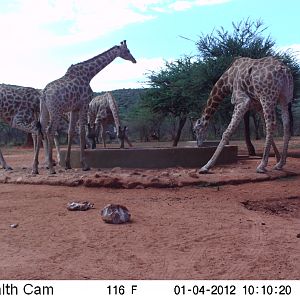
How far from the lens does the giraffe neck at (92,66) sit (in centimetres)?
1081

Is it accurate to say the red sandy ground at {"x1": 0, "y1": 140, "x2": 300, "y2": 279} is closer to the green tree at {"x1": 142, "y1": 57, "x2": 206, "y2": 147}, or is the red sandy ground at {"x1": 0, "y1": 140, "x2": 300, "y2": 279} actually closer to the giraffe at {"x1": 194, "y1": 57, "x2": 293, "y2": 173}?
the giraffe at {"x1": 194, "y1": 57, "x2": 293, "y2": 173}

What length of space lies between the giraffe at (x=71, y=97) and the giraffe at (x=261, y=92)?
9.25 ft

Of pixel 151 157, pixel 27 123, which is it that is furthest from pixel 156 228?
pixel 27 123

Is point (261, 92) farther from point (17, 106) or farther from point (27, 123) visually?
point (17, 106)

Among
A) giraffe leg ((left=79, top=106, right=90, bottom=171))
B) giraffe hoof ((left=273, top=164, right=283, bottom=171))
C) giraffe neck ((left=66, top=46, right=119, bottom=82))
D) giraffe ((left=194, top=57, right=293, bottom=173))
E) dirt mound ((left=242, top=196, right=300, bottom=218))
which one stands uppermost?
giraffe neck ((left=66, top=46, right=119, bottom=82))

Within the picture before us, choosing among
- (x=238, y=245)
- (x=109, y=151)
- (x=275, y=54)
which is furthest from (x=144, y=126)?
(x=238, y=245)

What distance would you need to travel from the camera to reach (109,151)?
10859 millimetres

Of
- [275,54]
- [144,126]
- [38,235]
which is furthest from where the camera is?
[144,126]

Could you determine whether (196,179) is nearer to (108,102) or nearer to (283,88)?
(283,88)

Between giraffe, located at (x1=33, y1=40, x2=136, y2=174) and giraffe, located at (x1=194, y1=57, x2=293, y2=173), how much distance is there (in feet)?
9.25

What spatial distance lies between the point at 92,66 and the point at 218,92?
290 cm

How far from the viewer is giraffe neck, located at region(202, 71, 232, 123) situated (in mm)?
10952

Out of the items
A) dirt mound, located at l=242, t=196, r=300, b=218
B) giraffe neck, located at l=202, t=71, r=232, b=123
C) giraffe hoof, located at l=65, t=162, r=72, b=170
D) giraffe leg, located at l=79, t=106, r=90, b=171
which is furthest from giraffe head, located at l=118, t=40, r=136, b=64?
dirt mound, located at l=242, t=196, r=300, b=218

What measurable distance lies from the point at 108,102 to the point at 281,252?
39.1 feet
